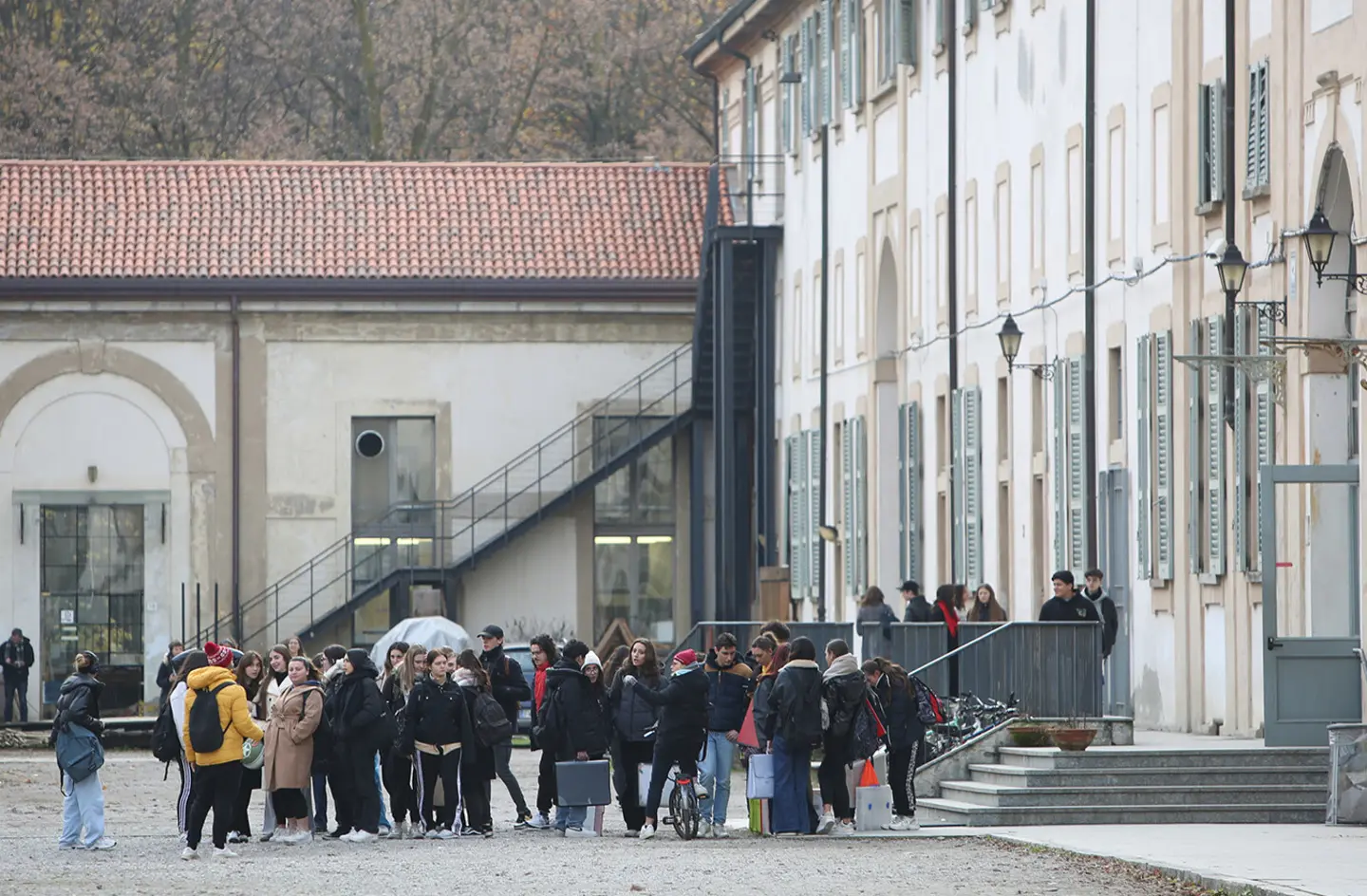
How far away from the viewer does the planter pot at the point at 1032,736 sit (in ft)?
76.7

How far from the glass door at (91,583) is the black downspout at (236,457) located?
1.49 m

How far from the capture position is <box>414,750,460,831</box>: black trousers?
21.7 metres

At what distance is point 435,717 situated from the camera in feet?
70.8

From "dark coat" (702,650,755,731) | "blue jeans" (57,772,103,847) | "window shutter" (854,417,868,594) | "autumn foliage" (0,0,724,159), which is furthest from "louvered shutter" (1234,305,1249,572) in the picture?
"autumn foliage" (0,0,724,159)

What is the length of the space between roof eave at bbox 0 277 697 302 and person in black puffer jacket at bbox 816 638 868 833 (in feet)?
85.9

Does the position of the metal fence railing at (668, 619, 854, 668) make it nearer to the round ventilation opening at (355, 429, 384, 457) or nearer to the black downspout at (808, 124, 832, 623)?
the black downspout at (808, 124, 832, 623)

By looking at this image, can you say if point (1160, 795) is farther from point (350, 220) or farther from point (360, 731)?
point (350, 220)

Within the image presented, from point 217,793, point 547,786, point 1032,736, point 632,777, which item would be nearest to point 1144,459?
point 1032,736

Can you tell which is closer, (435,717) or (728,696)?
(435,717)

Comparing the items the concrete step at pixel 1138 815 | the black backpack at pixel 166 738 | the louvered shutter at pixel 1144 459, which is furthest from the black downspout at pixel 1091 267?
the black backpack at pixel 166 738

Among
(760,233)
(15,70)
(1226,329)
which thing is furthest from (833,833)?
(15,70)

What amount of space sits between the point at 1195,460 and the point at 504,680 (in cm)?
645

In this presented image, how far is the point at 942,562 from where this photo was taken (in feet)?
118

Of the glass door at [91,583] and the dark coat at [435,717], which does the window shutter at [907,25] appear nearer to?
the glass door at [91,583]
